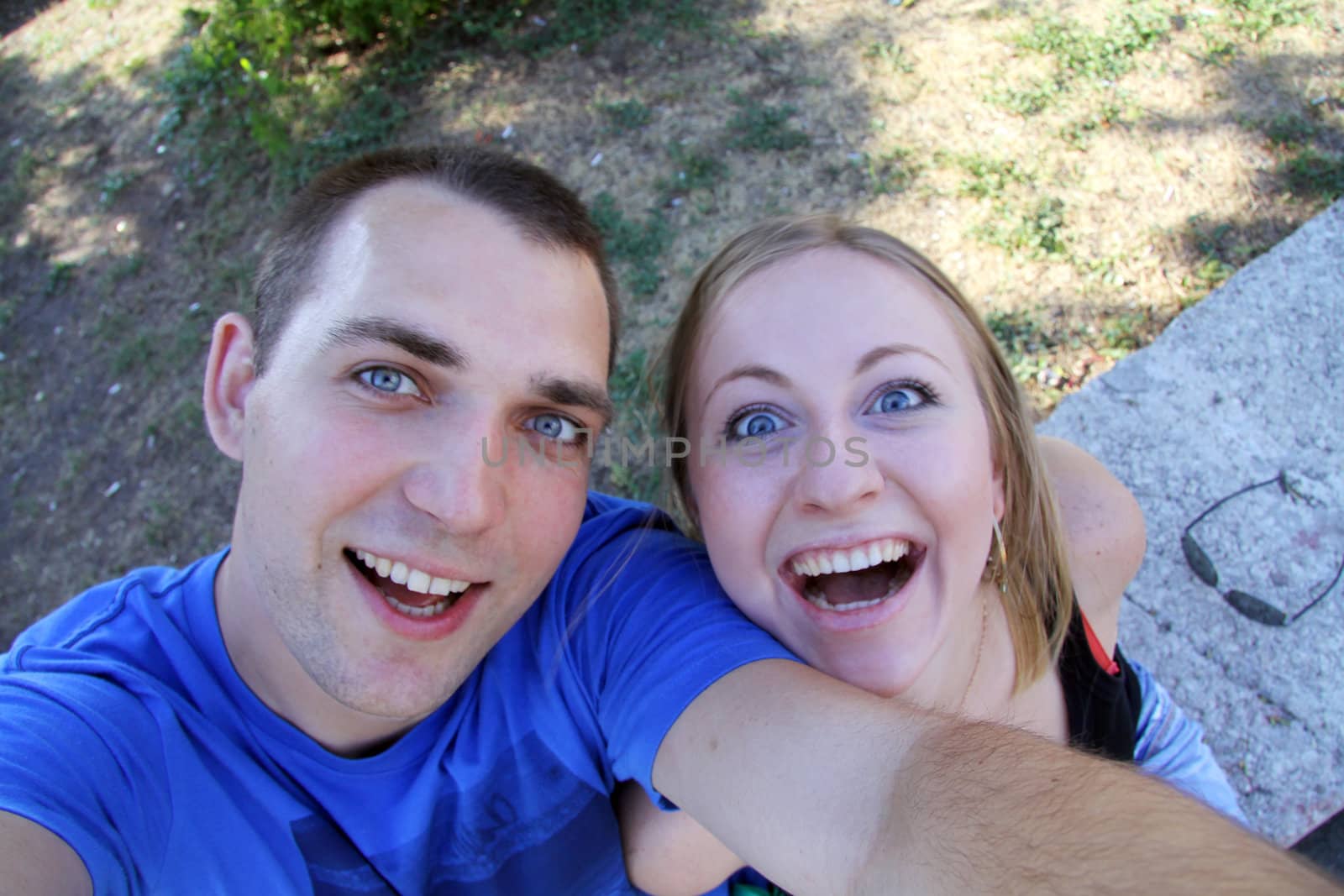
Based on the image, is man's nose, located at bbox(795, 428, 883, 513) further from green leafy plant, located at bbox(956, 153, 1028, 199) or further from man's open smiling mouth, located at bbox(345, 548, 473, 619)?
green leafy plant, located at bbox(956, 153, 1028, 199)

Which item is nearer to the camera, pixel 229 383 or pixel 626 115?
pixel 229 383

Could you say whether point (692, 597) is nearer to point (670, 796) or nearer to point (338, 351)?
point (670, 796)

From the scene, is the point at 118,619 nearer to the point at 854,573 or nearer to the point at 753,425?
the point at 753,425

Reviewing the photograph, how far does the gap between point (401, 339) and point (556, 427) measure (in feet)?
1.40

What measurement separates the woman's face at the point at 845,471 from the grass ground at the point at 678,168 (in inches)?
83.0

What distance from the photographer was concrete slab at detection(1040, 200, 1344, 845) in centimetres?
265

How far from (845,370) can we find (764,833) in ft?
3.10

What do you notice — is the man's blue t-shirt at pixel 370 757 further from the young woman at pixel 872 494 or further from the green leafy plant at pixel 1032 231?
the green leafy plant at pixel 1032 231

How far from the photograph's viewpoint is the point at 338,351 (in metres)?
1.64

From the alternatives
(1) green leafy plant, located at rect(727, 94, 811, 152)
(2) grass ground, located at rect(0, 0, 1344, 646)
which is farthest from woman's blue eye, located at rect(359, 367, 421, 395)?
(1) green leafy plant, located at rect(727, 94, 811, 152)

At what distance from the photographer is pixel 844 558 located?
5.73 feet

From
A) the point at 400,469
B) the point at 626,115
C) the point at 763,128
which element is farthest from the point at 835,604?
the point at 626,115

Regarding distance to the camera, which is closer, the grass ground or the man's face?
the man's face

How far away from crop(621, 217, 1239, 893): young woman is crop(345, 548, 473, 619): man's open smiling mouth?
23.5 inches
